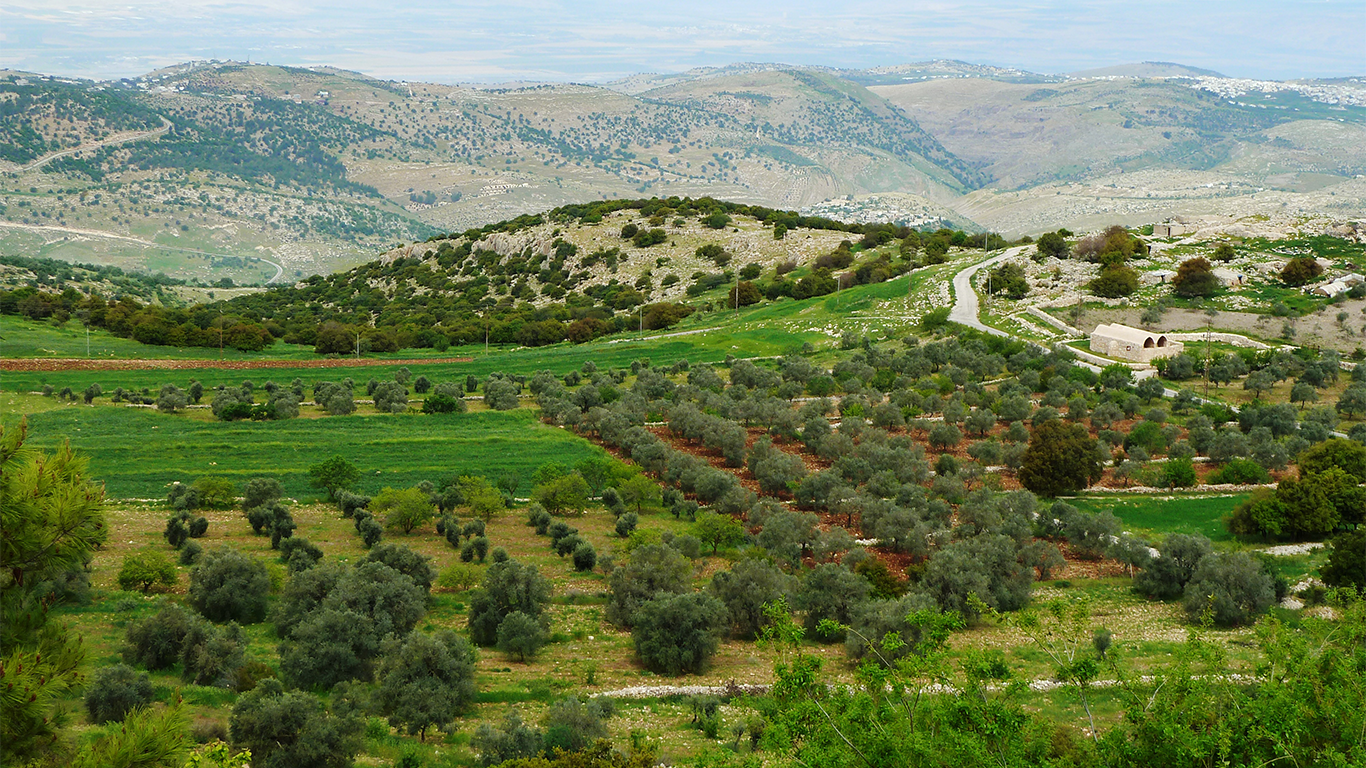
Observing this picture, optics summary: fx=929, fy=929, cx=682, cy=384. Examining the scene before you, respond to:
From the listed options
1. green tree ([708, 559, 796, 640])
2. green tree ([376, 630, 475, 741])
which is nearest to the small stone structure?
green tree ([708, 559, 796, 640])

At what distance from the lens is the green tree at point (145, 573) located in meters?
27.2

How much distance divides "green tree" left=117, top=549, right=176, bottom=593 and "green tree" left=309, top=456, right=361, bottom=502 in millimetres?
10672

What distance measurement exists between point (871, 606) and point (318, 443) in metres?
31.5

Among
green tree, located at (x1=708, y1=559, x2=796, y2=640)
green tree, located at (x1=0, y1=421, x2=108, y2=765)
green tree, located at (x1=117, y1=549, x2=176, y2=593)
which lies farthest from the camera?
green tree, located at (x1=117, y1=549, x2=176, y2=593)

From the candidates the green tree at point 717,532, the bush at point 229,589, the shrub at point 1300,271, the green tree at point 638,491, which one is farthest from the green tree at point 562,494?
the shrub at point 1300,271

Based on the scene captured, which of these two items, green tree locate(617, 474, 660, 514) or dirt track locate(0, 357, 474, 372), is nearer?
green tree locate(617, 474, 660, 514)

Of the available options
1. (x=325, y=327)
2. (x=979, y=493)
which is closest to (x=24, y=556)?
(x=979, y=493)

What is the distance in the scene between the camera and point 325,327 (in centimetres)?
7838

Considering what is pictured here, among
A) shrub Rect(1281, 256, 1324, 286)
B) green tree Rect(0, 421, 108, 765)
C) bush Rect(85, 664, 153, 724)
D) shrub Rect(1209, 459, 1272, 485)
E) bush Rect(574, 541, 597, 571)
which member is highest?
green tree Rect(0, 421, 108, 765)

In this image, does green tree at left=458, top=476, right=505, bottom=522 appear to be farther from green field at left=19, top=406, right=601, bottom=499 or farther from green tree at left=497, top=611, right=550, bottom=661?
green tree at left=497, top=611, right=550, bottom=661

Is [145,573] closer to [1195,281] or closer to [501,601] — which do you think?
[501,601]

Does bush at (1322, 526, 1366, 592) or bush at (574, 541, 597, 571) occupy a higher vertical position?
bush at (1322, 526, 1366, 592)

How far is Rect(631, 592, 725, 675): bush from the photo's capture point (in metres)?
23.6

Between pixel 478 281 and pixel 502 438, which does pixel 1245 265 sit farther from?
pixel 478 281
